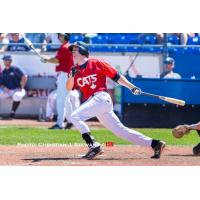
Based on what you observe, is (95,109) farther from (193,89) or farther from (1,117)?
(1,117)

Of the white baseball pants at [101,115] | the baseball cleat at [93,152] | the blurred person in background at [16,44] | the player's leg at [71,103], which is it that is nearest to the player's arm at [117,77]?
the white baseball pants at [101,115]

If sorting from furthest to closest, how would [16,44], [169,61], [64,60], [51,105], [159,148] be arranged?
1. [16,44]
2. [51,105]
3. [169,61]
4. [64,60]
5. [159,148]

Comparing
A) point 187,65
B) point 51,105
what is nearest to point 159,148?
point 187,65

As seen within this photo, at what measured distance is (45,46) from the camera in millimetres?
19047

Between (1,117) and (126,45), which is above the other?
(126,45)

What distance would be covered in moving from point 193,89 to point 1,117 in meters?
5.21

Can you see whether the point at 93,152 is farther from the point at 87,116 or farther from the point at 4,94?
the point at 4,94

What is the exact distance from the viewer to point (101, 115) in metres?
10.7

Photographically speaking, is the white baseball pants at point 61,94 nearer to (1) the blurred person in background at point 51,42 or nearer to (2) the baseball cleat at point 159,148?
(1) the blurred person in background at point 51,42

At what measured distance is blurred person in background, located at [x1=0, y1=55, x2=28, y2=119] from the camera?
1848cm

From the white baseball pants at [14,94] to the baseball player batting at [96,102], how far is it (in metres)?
7.84

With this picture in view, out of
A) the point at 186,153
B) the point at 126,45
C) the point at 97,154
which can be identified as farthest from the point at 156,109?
the point at 97,154

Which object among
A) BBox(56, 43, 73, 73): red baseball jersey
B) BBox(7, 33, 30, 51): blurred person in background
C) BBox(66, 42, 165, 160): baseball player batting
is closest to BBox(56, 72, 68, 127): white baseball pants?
A: BBox(56, 43, 73, 73): red baseball jersey

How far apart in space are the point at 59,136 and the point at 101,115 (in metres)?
3.56
